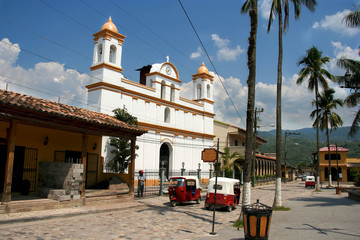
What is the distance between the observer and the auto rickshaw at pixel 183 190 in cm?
1562

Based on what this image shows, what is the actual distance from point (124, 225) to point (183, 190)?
19.6 feet

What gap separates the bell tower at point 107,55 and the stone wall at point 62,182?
13.0m

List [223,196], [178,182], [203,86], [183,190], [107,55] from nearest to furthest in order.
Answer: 1. [223,196]
2. [183,190]
3. [178,182]
4. [107,55]
5. [203,86]

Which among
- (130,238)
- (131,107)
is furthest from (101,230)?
(131,107)

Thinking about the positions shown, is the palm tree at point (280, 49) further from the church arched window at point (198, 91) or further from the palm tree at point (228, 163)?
the church arched window at point (198, 91)

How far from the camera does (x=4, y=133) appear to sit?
13.3 metres

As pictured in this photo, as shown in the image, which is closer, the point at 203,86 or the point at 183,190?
the point at 183,190

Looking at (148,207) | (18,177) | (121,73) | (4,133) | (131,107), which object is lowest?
(148,207)

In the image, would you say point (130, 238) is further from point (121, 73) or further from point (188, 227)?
point (121, 73)

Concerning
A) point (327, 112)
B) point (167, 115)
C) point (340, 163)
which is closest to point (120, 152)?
point (167, 115)

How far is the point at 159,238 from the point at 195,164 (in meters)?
25.5

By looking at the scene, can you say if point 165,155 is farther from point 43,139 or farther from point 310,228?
point 310,228

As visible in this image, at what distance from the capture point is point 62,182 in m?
13.0

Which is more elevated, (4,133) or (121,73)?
(121,73)
